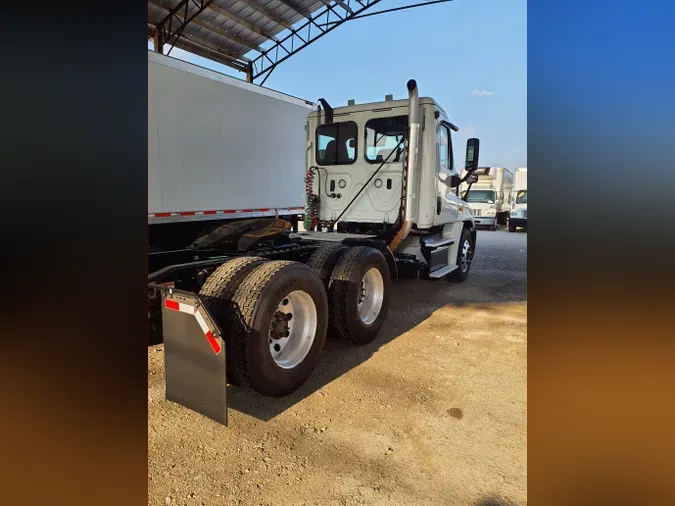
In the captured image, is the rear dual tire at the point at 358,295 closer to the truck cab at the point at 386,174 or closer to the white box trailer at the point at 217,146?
the truck cab at the point at 386,174

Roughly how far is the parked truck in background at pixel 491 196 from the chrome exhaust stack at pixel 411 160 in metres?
14.8

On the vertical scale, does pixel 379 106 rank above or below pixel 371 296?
above

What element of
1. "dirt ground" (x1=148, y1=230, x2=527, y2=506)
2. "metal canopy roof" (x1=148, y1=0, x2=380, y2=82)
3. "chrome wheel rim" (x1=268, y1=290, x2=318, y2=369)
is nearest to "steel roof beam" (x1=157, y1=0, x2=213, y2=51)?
"metal canopy roof" (x1=148, y1=0, x2=380, y2=82)

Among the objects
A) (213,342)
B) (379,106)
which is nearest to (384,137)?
(379,106)

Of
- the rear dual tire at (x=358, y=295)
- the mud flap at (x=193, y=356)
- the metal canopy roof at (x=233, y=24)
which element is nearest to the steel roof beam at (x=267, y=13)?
the metal canopy roof at (x=233, y=24)

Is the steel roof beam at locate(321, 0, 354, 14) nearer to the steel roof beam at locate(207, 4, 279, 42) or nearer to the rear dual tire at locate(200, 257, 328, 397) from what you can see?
the steel roof beam at locate(207, 4, 279, 42)

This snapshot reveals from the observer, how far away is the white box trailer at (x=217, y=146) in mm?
6188

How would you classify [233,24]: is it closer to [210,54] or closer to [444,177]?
[210,54]

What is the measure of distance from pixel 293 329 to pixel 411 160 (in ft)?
10.6

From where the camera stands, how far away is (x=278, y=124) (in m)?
8.38

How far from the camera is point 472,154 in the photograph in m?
7.00

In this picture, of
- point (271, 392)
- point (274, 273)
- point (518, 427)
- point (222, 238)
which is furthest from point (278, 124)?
point (518, 427)
